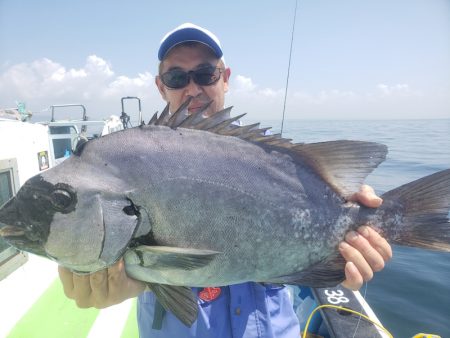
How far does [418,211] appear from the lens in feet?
→ 6.25

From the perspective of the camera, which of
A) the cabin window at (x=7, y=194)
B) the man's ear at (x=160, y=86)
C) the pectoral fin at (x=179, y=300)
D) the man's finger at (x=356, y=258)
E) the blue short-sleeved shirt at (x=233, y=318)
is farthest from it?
the cabin window at (x=7, y=194)

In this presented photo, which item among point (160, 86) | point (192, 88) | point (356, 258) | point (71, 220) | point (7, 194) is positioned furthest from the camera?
point (7, 194)

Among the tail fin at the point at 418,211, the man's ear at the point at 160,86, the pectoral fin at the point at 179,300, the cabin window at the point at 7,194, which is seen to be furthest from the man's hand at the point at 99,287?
the cabin window at the point at 7,194

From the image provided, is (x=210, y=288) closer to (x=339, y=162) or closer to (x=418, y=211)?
(x=339, y=162)

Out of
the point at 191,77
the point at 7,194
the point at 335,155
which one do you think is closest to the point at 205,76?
the point at 191,77

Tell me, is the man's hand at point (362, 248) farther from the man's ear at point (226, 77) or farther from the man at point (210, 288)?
the man's ear at point (226, 77)

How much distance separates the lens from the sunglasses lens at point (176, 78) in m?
2.94

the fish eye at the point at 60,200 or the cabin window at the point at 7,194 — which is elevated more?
the fish eye at the point at 60,200

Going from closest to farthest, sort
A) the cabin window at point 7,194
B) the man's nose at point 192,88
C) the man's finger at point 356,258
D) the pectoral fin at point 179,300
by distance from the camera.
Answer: the pectoral fin at point 179,300 < the man's finger at point 356,258 < the man's nose at point 192,88 < the cabin window at point 7,194

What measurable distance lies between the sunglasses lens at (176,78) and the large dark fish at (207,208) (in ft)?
4.30

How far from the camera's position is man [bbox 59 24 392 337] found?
6.14ft

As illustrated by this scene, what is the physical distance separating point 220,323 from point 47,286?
10.5 ft

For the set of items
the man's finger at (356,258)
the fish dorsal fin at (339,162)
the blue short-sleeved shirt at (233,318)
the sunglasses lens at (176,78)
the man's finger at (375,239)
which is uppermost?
the sunglasses lens at (176,78)

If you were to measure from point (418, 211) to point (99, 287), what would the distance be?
2.01 metres
